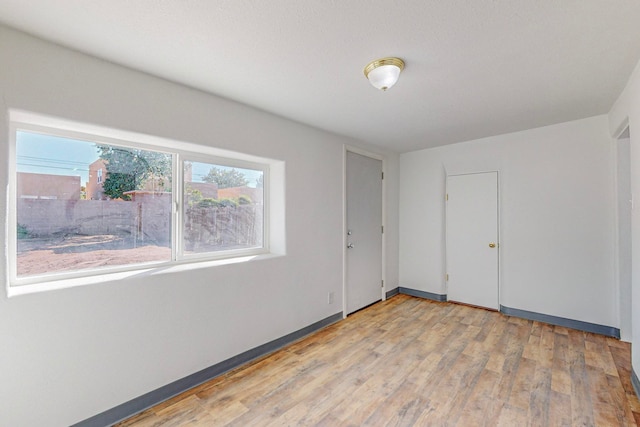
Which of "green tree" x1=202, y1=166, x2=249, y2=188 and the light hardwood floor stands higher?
"green tree" x1=202, y1=166, x2=249, y2=188

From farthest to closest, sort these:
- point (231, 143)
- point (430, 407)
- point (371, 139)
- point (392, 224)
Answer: point (392, 224) < point (371, 139) < point (231, 143) < point (430, 407)

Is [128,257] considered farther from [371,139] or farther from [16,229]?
[371,139]

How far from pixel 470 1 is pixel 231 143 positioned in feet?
6.24

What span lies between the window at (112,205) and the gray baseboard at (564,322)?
3462 millimetres

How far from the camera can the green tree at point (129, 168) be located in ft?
6.47

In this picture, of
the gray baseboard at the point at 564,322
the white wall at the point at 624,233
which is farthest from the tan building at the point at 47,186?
the white wall at the point at 624,233

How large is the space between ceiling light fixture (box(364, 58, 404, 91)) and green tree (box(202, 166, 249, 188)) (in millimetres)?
1548

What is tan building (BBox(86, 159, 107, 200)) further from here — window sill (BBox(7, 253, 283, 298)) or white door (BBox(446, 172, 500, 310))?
white door (BBox(446, 172, 500, 310))

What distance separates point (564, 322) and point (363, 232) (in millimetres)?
2534

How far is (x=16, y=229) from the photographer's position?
161 cm

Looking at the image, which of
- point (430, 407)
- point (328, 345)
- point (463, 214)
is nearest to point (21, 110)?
point (328, 345)

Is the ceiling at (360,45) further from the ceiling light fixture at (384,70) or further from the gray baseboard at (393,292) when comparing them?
the gray baseboard at (393,292)

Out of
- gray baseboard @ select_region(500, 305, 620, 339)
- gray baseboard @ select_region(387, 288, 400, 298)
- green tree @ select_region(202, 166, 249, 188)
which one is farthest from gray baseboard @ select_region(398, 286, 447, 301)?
green tree @ select_region(202, 166, 249, 188)

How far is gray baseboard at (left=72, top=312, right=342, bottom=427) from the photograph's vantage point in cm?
174
